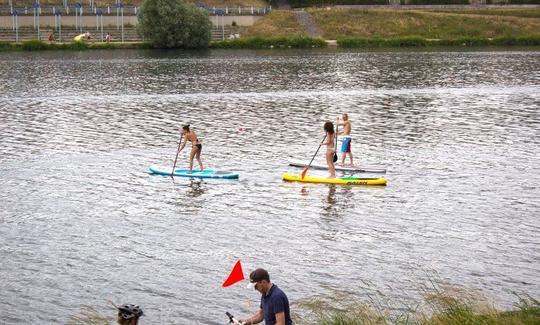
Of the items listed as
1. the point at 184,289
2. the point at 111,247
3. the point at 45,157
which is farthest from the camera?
the point at 45,157

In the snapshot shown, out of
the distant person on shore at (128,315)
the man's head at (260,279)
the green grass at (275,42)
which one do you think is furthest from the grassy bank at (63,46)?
the man's head at (260,279)

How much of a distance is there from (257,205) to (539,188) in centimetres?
1055

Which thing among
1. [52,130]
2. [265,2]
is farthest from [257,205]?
[265,2]

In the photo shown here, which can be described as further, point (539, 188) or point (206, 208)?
point (539, 188)

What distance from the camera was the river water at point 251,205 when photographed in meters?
24.4

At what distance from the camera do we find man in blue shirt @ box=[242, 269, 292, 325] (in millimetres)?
16344

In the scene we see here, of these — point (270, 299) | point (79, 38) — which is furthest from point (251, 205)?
point (79, 38)

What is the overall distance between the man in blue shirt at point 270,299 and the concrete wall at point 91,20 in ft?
355

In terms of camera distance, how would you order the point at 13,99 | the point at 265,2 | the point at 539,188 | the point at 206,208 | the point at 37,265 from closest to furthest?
1. the point at 37,265
2. the point at 206,208
3. the point at 539,188
4. the point at 13,99
5. the point at 265,2

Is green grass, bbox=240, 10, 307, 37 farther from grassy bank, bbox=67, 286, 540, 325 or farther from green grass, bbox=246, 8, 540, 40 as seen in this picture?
grassy bank, bbox=67, 286, 540, 325

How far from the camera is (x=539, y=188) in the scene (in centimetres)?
3469

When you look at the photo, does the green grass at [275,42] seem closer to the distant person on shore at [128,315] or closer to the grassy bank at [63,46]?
the grassy bank at [63,46]

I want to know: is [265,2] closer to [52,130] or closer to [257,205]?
[52,130]

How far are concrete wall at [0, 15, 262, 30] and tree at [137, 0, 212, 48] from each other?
41.8ft
